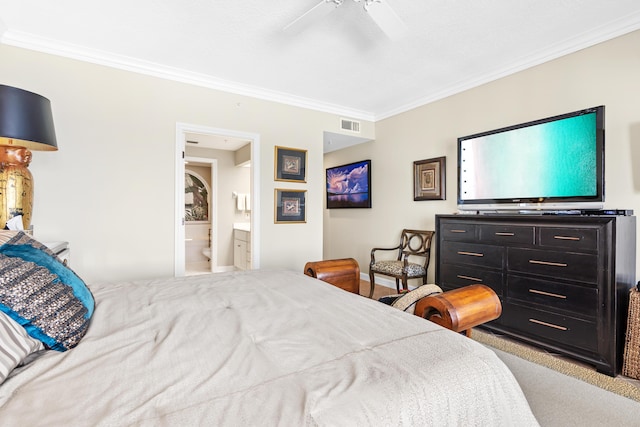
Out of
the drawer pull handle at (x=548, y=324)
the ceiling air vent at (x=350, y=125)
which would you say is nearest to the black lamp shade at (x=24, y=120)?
the ceiling air vent at (x=350, y=125)

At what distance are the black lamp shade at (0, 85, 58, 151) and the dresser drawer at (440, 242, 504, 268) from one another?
349cm

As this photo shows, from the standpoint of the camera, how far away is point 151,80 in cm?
320

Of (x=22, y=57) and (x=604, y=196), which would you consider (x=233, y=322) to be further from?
(x=22, y=57)

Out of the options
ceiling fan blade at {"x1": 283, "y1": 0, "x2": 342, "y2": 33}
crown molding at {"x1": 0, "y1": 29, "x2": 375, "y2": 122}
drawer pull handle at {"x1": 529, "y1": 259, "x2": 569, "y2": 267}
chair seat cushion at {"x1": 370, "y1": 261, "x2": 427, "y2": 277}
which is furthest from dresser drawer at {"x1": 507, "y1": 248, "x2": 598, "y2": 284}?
crown molding at {"x1": 0, "y1": 29, "x2": 375, "y2": 122}

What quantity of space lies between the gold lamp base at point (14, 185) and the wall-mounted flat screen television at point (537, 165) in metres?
3.80

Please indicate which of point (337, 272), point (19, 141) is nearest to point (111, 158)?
point (19, 141)

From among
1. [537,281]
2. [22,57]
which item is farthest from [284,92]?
[537,281]

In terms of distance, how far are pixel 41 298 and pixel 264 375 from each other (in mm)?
748

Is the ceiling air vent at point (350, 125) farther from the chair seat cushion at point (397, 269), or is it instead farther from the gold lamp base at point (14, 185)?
the gold lamp base at point (14, 185)

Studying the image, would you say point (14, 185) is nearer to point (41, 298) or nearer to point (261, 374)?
point (41, 298)

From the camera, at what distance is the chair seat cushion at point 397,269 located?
369 cm

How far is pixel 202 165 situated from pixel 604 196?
21.0ft

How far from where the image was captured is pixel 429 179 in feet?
12.9

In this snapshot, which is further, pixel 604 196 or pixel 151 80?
pixel 151 80
